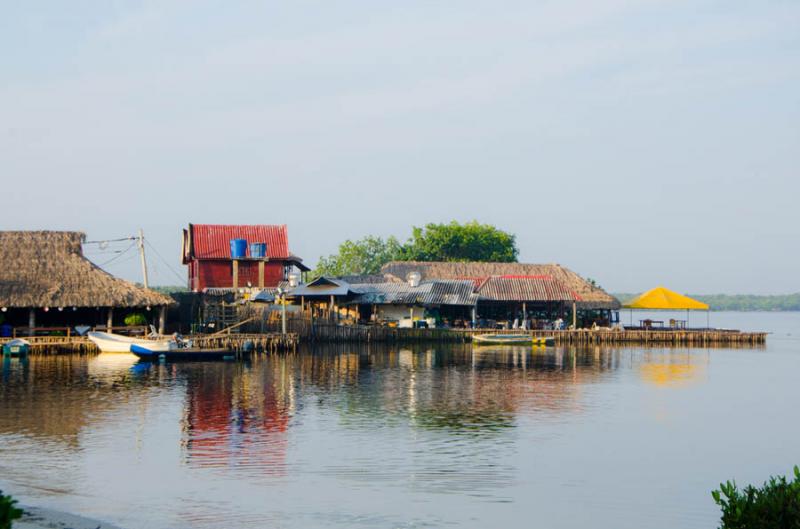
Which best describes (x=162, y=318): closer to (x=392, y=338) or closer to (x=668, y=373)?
(x=392, y=338)

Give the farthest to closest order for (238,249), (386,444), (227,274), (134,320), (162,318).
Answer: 1. (227,274)
2. (238,249)
3. (162,318)
4. (134,320)
5. (386,444)

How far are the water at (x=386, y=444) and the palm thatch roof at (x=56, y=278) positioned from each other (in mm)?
5980

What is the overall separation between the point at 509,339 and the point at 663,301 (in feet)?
43.5

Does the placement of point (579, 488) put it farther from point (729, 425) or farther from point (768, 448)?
point (729, 425)

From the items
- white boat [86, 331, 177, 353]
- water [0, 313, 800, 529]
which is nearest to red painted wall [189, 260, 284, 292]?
white boat [86, 331, 177, 353]

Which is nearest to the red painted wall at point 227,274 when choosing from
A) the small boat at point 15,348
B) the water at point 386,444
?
the small boat at point 15,348

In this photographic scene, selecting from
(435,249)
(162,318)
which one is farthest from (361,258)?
(162,318)

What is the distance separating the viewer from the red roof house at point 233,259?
198 ft

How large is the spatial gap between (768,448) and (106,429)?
58.2 ft

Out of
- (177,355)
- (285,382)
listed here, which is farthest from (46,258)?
(285,382)

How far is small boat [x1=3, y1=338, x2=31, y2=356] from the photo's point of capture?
1791 inches

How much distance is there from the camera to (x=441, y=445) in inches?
882

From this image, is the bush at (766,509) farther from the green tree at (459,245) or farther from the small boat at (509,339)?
the green tree at (459,245)

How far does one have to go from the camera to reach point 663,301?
6347 centimetres
